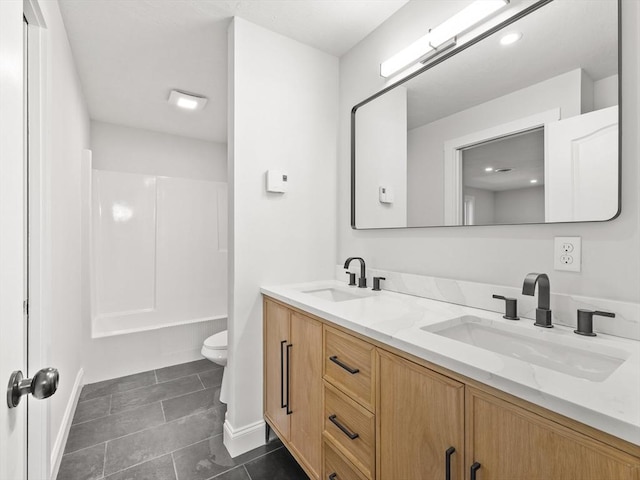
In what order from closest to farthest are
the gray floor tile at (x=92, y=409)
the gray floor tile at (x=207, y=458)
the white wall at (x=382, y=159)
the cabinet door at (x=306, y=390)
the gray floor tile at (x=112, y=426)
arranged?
the cabinet door at (x=306, y=390) → the gray floor tile at (x=207, y=458) → the white wall at (x=382, y=159) → the gray floor tile at (x=112, y=426) → the gray floor tile at (x=92, y=409)

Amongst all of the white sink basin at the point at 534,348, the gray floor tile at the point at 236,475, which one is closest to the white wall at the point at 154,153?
the gray floor tile at the point at 236,475

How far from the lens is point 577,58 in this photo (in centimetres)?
107

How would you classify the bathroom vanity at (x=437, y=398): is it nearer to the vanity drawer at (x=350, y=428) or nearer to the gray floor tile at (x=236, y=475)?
the vanity drawer at (x=350, y=428)

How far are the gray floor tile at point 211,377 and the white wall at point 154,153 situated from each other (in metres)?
2.15

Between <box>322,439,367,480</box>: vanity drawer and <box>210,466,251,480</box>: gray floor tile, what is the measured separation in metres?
0.51

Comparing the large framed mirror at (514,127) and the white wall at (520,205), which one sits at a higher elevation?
the large framed mirror at (514,127)

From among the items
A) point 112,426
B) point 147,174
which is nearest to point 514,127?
point 112,426

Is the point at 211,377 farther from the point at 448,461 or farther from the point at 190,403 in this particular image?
the point at 448,461

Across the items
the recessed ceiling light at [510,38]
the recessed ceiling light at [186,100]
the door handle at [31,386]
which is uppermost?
the recessed ceiling light at [186,100]

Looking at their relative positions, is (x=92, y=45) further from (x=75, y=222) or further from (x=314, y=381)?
(x=314, y=381)

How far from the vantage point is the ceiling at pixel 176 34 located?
167 centimetres

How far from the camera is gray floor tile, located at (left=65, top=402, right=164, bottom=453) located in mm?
1833

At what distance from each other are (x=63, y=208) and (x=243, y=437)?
1.64 meters

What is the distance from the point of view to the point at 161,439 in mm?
1841
